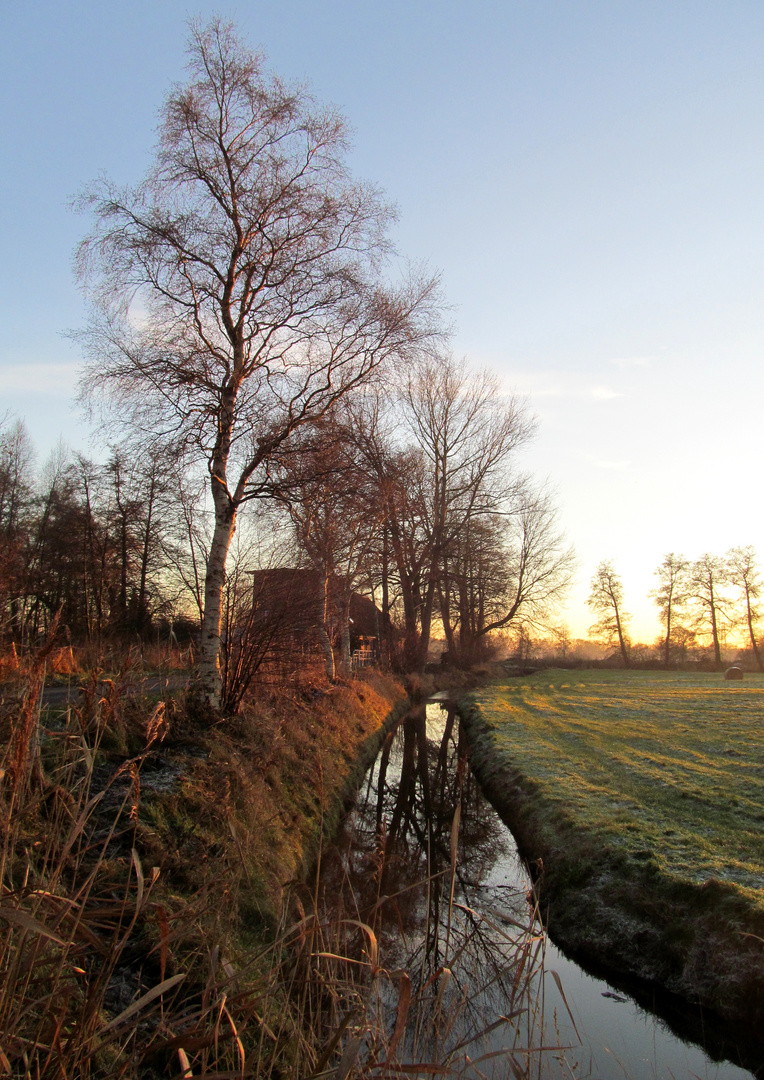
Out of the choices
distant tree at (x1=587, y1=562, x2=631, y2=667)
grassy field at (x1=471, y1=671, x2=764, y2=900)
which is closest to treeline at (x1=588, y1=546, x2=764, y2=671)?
distant tree at (x1=587, y1=562, x2=631, y2=667)

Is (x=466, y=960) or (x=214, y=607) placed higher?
(x=214, y=607)

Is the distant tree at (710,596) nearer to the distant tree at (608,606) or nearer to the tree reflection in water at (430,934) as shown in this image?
the distant tree at (608,606)

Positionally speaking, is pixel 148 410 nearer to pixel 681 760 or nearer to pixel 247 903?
pixel 247 903

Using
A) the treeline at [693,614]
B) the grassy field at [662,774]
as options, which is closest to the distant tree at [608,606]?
the treeline at [693,614]

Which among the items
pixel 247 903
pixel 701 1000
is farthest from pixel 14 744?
pixel 701 1000

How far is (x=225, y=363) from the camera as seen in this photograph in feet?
33.2

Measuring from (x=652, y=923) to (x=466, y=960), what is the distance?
69.7 inches

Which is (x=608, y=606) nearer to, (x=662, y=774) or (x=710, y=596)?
(x=710, y=596)

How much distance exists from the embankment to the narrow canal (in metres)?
0.30

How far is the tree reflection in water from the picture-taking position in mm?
2180

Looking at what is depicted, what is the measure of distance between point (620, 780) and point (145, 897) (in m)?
10.1

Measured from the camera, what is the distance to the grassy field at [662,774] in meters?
6.94

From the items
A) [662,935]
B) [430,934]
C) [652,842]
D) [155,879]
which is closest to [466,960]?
[430,934]

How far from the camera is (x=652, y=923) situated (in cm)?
596
